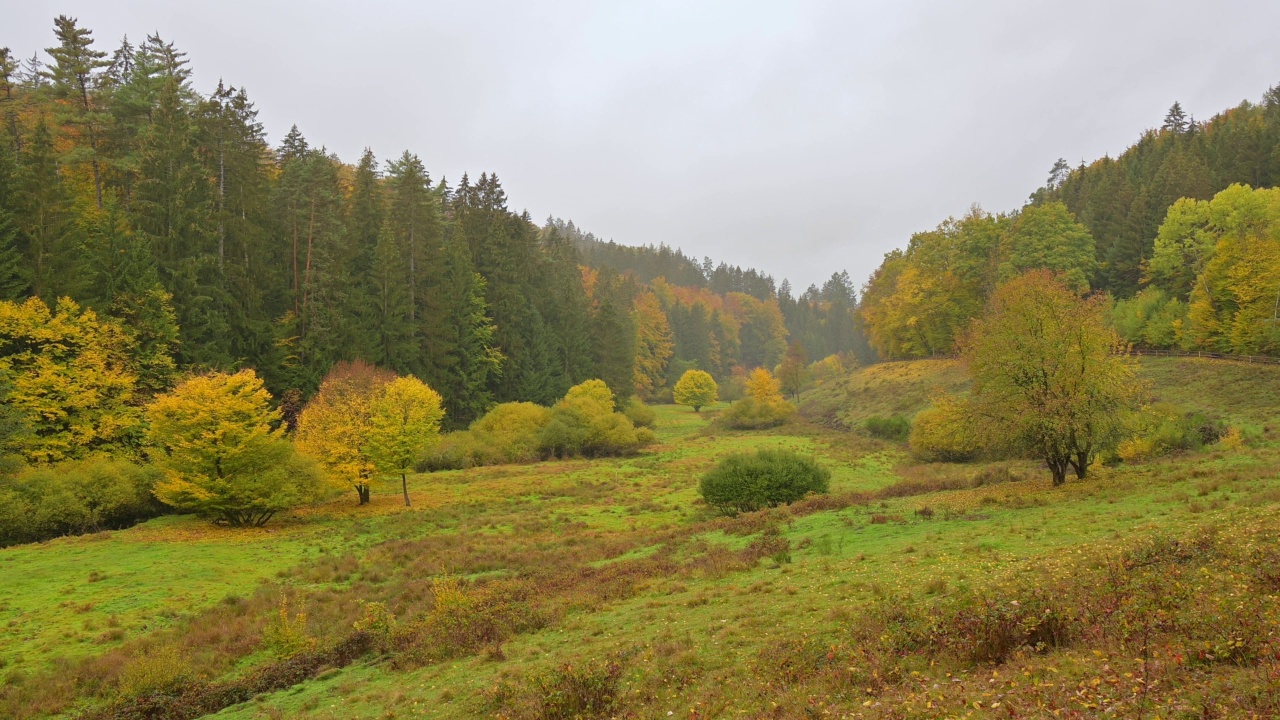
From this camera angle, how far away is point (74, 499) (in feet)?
98.6

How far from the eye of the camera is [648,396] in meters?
124

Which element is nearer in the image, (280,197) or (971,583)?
(971,583)

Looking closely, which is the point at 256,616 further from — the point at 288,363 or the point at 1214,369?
the point at 1214,369

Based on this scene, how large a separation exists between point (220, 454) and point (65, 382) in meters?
11.8

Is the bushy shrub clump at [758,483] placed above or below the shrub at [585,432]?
below

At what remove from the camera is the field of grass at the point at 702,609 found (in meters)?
7.97

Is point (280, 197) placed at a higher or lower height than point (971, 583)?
higher

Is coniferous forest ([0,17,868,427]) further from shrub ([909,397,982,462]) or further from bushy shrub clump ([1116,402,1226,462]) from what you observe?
bushy shrub clump ([1116,402,1226,462])

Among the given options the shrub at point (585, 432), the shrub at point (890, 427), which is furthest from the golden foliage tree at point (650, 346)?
the shrub at point (890, 427)

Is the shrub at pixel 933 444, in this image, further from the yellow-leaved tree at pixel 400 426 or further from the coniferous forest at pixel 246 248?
→ the coniferous forest at pixel 246 248

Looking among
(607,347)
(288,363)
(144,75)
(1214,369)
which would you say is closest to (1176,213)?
(1214,369)

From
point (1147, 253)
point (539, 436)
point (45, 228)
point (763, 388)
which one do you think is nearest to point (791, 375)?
point (763, 388)

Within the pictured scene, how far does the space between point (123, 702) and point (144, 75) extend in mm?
56516

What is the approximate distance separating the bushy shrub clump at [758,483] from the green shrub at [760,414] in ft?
158
